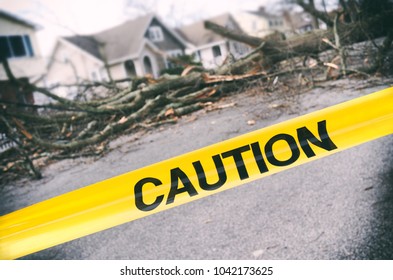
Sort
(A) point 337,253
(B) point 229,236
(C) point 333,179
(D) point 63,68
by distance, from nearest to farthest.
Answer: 1. (A) point 337,253
2. (B) point 229,236
3. (C) point 333,179
4. (D) point 63,68

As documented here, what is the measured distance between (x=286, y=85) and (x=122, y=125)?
2625 millimetres

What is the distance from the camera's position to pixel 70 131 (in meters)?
4.89

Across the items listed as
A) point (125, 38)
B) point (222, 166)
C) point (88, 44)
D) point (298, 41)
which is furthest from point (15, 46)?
point (222, 166)

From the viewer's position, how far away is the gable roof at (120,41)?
22.1 m

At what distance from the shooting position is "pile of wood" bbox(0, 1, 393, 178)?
4.36 meters

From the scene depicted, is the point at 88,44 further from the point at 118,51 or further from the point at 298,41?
the point at 298,41

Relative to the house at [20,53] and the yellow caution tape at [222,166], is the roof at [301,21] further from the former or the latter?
the house at [20,53]

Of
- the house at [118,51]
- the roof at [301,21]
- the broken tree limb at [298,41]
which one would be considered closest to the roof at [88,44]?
the house at [118,51]

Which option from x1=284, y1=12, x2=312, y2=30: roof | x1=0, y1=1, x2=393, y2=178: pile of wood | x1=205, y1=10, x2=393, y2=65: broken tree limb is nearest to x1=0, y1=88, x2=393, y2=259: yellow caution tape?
x1=0, y1=1, x2=393, y2=178: pile of wood

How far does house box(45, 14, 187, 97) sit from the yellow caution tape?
67.7ft

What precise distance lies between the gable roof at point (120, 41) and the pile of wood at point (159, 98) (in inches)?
716

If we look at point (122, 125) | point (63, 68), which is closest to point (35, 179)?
point (122, 125)

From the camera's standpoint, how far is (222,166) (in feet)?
3.79

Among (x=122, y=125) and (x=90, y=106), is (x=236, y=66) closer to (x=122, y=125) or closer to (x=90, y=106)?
(x=122, y=125)
